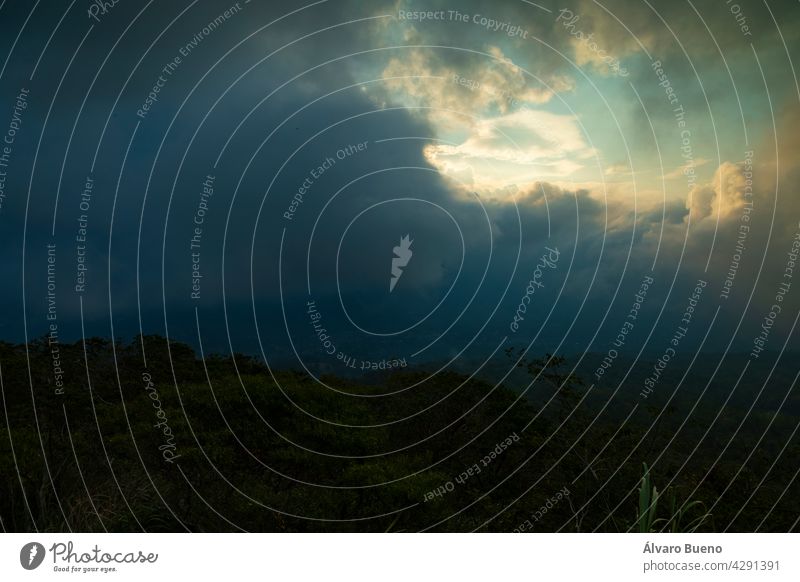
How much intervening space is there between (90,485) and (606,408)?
1149cm

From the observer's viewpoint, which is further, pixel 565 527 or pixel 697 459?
pixel 697 459

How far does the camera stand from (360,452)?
15.2m

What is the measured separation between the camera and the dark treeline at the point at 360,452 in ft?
40.0

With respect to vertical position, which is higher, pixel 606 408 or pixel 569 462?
pixel 606 408

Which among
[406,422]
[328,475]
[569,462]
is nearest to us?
[328,475]

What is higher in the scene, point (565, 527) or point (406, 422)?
point (406, 422)

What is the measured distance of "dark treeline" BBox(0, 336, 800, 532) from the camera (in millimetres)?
12203

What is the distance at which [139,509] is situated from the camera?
36.9 feet
